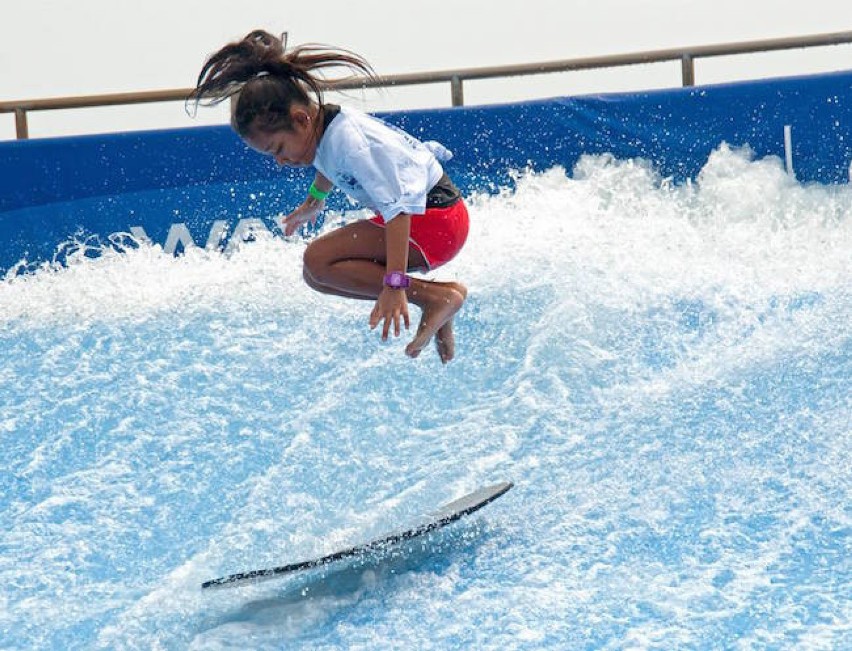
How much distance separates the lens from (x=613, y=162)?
22.6 feet

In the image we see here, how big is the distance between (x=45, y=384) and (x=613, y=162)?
11.3ft

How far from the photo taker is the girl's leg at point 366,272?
348cm

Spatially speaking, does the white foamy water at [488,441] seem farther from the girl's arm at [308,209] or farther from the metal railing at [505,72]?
the girl's arm at [308,209]

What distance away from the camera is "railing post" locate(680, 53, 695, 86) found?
684 cm

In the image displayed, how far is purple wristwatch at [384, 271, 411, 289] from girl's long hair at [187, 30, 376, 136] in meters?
0.48

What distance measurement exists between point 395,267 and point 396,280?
41mm

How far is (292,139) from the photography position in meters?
3.21

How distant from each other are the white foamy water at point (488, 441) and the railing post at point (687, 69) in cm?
49

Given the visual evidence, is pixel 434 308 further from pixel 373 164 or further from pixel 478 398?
pixel 478 398

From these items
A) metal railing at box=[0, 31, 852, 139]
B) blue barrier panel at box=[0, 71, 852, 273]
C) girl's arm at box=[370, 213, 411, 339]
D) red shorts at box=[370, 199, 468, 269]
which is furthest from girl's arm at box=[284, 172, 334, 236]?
blue barrier panel at box=[0, 71, 852, 273]

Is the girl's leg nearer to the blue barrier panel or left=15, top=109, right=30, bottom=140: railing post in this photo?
the blue barrier panel

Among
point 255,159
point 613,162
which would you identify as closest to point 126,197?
point 255,159

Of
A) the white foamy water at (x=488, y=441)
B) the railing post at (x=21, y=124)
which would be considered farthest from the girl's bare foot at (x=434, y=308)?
the railing post at (x=21, y=124)

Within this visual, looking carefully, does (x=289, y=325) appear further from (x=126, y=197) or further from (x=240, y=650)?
(x=240, y=650)
